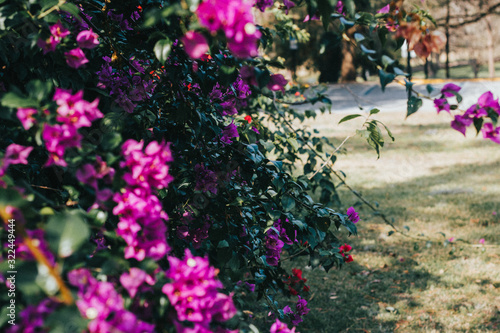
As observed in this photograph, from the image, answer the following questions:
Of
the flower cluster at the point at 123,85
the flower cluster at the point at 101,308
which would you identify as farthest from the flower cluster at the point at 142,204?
the flower cluster at the point at 123,85

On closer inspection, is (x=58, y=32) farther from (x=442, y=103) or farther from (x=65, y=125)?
(x=442, y=103)

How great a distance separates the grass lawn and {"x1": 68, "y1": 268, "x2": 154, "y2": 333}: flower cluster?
996 mm

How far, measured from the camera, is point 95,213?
0.94m

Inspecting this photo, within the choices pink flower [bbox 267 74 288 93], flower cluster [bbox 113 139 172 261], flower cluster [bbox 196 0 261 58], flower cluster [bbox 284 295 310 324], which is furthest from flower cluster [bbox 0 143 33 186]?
flower cluster [bbox 284 295 310 324]

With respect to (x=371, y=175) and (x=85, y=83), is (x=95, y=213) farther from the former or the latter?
(x=371, y=175)

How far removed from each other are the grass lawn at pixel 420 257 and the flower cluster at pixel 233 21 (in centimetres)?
78

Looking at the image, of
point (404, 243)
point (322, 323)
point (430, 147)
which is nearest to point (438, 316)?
point (322, 323)

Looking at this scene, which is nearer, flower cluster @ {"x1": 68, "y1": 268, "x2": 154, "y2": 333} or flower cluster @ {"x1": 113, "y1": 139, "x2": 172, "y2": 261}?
flower cluster @ {"x1": 68, "y1": 268, "x2": 154, "y2": 333}

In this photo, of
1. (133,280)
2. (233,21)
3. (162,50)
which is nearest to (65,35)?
(162,50)

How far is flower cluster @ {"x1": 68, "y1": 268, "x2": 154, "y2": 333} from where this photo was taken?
2.31ft

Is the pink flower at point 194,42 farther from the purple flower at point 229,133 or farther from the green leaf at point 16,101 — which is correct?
the purple flower at point 229,133

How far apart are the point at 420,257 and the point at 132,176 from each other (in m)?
3.16

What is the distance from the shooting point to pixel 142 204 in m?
0.87

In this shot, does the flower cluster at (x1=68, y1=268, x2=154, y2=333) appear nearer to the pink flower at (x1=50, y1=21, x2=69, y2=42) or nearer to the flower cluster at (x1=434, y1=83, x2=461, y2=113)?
the pink flower at (x1=50, y1=21, x2=69, y2=42)
